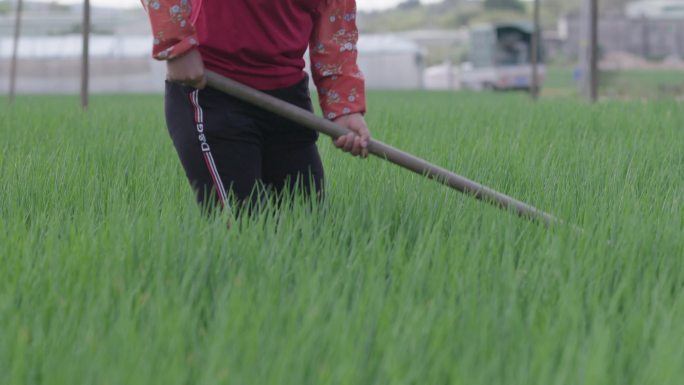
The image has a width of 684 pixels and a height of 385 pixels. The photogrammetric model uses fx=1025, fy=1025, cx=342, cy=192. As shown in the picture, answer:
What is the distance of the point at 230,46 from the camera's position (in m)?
2.43

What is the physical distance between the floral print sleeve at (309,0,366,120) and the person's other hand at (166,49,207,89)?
389 millimetres

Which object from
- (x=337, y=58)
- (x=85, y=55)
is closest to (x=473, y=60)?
(x=85, y=55)

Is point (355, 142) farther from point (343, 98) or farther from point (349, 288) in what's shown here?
point (349, 288)

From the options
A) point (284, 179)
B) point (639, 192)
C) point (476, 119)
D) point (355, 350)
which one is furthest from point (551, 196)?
point (476, 119)

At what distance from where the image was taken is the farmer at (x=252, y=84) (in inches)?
→ 93.0

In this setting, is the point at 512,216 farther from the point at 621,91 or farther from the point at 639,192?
the point at 621,91

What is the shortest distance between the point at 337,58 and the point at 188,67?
0.45 metres

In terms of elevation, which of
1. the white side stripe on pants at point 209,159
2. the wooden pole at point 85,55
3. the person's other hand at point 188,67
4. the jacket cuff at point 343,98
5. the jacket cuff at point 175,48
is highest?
the wooden pole at point 85,55

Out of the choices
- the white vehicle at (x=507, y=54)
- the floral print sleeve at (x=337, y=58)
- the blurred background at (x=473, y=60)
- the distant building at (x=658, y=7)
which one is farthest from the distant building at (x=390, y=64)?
the floral print sleeve at (x=337, y=58)

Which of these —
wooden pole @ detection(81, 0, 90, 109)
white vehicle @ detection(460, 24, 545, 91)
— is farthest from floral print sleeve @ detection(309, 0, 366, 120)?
white vehicle @ detection(460, 24, 545, 91)

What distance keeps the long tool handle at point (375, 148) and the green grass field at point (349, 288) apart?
48mm

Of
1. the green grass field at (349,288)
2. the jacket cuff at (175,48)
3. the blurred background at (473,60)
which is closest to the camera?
the green grass field at (349,288)

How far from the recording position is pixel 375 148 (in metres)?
2.45

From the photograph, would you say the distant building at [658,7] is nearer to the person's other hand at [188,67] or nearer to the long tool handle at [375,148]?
the long tool handle at [375,148]
